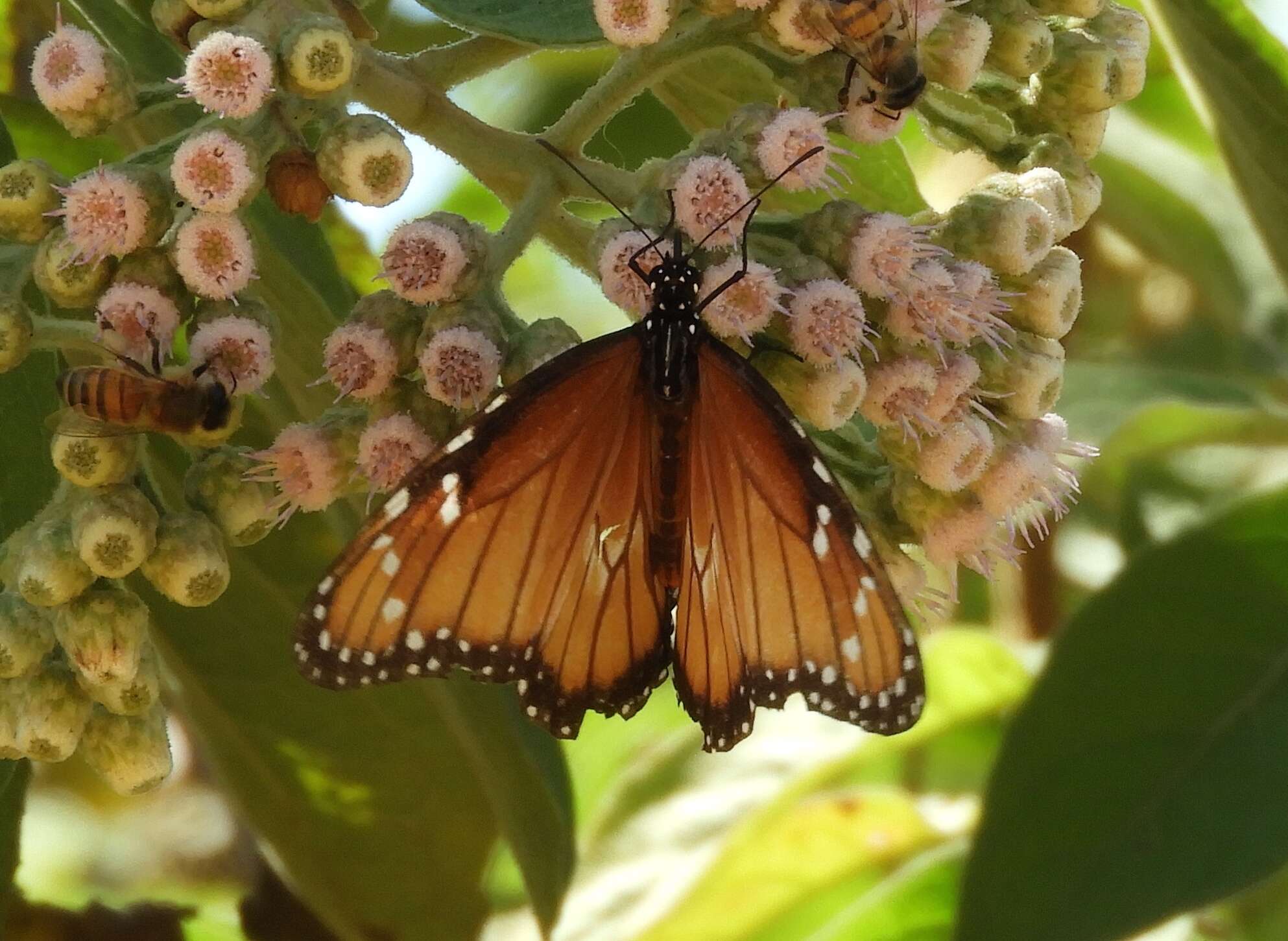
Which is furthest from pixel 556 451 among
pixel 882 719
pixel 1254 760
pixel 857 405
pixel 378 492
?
pixel 1254 760

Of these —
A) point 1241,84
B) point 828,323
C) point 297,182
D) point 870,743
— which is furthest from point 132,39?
point 870,743

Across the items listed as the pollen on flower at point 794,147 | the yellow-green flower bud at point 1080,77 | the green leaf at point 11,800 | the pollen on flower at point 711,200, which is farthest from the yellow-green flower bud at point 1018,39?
the green leaf at point 11,800

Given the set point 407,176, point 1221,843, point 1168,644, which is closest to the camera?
point 407,176

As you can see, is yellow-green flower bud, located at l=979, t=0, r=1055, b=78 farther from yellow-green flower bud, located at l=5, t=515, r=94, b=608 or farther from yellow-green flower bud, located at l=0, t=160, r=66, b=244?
yellow-green flower bud, located at l=5, t=515, r=94, b=608

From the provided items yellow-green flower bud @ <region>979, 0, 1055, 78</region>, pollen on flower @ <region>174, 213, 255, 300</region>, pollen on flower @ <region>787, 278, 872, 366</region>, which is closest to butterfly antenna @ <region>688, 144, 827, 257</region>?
pollen on flower @ <region>787, 278, 872, 366</region>

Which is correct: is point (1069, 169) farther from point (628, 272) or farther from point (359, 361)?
point (359, 361)

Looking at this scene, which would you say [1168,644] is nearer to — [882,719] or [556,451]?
[882,719]

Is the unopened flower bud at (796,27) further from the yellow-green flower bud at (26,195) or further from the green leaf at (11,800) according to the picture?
the green leaf at (11,800)

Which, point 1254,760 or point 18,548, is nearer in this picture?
point 18,548
